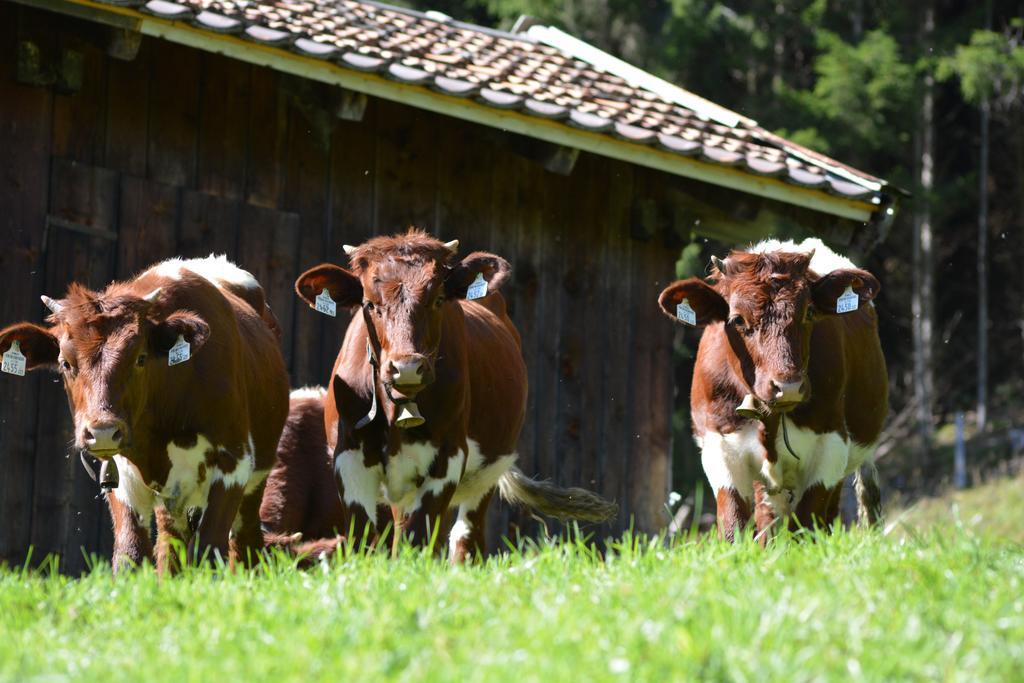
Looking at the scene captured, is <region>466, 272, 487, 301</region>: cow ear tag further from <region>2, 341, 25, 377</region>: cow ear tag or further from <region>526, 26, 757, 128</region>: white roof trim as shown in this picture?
<region>526, 26, 757, 128</region>: white roof trim

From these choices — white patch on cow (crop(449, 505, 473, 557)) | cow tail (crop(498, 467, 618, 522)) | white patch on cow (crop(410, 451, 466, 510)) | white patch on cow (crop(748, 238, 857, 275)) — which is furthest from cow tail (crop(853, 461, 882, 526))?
white patch on cow (crop(410, 451, 466, 510))

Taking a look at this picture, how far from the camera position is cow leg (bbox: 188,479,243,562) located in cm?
796

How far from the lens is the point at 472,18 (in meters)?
33.1

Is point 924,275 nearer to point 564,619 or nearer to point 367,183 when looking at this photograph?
point 367,183

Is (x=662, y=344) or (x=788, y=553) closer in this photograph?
(x=788, y=553)

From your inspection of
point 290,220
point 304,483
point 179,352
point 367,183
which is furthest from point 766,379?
point 367,183

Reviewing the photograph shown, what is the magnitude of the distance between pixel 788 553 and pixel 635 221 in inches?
290

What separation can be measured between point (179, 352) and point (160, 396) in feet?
0.89

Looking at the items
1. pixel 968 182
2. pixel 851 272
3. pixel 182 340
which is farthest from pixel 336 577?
pixel 968 182

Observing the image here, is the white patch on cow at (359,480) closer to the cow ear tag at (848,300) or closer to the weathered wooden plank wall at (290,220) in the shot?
the weathered wooden plank wall at (290,220)

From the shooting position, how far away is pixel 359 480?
8.40m

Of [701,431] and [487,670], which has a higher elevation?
[487,670]

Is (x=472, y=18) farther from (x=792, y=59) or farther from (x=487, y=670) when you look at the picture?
(x=487, y=670)

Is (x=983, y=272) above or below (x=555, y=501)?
below
